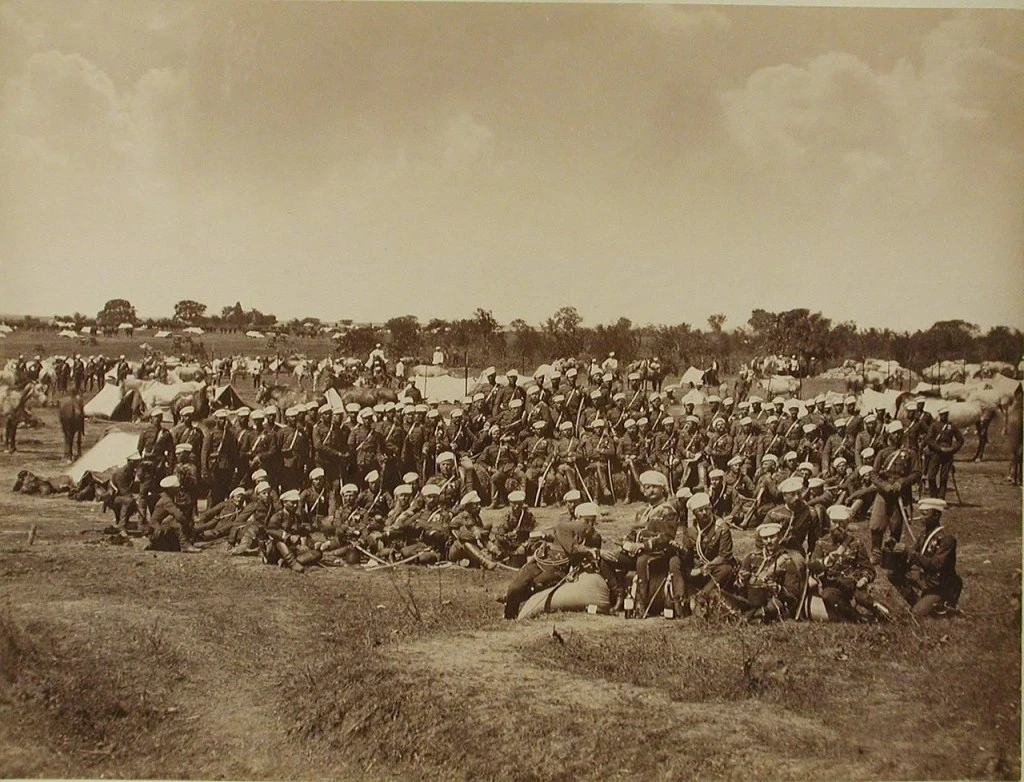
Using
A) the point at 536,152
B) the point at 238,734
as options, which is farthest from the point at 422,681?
the point at 536,152

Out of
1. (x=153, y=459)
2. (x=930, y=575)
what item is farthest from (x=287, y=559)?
(x=930, y=575)

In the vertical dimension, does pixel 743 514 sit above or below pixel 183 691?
above

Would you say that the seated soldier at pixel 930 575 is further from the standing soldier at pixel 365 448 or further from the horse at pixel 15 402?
the horse at pixel 15 402

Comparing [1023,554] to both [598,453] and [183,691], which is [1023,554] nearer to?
[598,453]

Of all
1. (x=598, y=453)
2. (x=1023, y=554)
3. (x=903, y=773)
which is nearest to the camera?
(x=903, y=773)

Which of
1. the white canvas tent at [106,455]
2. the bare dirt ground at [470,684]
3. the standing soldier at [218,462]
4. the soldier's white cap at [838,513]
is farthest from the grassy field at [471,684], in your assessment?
the white canvas tent at [106,455]

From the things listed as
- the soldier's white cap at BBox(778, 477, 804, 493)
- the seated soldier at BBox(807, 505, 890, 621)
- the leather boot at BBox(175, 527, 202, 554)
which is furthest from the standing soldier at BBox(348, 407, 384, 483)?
the seated soldier at BBox(807, 505, 890, 621)

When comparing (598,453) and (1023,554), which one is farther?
(598,453)
